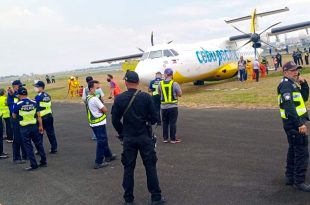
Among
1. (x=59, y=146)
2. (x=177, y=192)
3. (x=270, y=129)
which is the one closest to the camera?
(x=177, y=192)

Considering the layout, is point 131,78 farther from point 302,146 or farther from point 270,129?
point 270,129

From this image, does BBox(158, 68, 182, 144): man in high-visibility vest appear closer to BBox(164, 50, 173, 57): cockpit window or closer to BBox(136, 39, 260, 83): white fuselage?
BBox(136, 39, 260, 83): white fuselage

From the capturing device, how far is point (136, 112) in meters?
5.09

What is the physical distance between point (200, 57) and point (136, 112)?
666 inches

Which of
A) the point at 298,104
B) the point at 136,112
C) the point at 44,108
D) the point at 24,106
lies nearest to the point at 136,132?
the point at 136,112

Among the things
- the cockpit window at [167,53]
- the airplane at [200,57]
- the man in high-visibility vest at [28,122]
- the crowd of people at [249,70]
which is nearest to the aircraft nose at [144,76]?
the airplane at [200,57]

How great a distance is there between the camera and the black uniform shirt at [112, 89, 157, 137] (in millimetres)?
5074

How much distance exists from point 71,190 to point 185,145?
3607mm

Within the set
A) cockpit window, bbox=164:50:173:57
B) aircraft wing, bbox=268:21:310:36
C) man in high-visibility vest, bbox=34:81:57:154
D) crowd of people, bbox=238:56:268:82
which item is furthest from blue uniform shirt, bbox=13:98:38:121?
aircraft wing, bbox=268:21:310:36

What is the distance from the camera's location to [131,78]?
202 inches

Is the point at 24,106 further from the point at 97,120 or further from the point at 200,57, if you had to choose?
the point at 200,57

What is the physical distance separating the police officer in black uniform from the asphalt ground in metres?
0.44

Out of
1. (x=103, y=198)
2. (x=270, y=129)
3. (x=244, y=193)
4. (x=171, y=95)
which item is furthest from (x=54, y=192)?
(x=270, y=129)

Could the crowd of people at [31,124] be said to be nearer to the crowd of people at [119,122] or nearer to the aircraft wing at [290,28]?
the crowd of people at [119,122]
